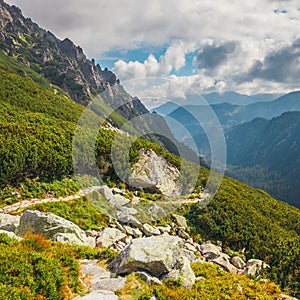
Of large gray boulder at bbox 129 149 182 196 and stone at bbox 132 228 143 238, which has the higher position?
large gray boulder at bbox 129 149 182 196

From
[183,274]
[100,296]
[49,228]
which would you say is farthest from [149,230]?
[100,296]

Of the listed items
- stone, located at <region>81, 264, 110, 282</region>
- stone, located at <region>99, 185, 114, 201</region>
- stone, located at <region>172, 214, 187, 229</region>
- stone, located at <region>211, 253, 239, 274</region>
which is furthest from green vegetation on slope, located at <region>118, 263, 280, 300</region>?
stone, located at <region>172, 214, 187, 229</region>

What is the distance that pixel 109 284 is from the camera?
33.0ft

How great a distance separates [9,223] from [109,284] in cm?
1014

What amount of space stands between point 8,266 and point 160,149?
3671cm

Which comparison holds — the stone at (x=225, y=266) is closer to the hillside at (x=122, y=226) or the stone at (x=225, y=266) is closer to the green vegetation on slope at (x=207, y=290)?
the hillside at (x=122, y=226)

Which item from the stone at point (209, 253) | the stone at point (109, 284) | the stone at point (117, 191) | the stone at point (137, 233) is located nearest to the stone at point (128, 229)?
the stone at point (137, 233)

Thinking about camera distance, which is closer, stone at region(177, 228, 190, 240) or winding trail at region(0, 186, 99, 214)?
winding trail at region(0, 186, 99, 214)

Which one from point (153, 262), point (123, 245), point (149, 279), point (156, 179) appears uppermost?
point (156, 179)

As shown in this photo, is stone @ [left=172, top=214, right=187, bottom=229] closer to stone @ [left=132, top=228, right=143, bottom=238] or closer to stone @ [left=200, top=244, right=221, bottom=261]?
stone @ [left=200, top=244, right=221, bottom=261]

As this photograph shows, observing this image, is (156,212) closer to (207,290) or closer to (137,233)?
(137,233)

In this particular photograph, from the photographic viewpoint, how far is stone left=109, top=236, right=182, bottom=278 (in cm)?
1105

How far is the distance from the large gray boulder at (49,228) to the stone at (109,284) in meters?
5.41

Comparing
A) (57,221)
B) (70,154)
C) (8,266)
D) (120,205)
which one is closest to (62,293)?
(8,266)
